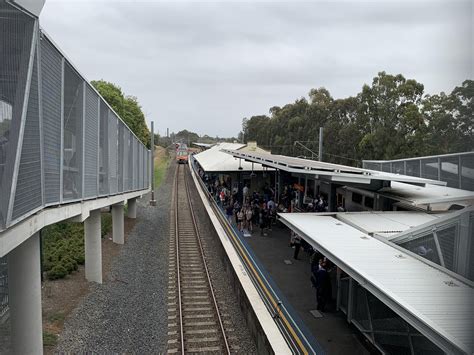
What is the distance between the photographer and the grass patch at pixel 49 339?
25.9 ft

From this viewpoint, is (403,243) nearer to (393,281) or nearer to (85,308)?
(393,281)

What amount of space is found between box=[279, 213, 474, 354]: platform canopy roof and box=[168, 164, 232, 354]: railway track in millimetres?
3128

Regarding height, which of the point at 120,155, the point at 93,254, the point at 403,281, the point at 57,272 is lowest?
the point at 57,272

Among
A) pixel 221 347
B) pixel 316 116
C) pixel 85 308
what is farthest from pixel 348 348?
pixel 316 116

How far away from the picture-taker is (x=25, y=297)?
6.59 metres

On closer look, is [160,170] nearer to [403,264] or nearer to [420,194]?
[420,194]

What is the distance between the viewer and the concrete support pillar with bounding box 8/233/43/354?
6.48 metres

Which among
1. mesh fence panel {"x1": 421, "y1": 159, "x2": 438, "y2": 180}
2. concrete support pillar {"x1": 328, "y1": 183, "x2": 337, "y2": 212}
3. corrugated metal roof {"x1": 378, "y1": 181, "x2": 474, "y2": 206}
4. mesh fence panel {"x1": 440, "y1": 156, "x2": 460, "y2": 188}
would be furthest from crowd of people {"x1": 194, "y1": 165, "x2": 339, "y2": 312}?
mesh fence panel {"x1": 421, "y1": 159, "x2": 438, "y2": 180}

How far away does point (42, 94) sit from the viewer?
541 cm

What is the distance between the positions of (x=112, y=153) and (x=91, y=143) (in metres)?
3.24

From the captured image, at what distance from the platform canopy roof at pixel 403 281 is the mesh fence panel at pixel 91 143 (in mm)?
4798

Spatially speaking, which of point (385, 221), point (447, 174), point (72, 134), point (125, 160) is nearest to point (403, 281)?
point (385, 221)

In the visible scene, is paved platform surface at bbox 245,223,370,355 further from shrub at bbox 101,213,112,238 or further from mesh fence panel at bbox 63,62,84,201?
shrub at bbox 101,213,112,238

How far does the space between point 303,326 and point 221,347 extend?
6.01 ft
